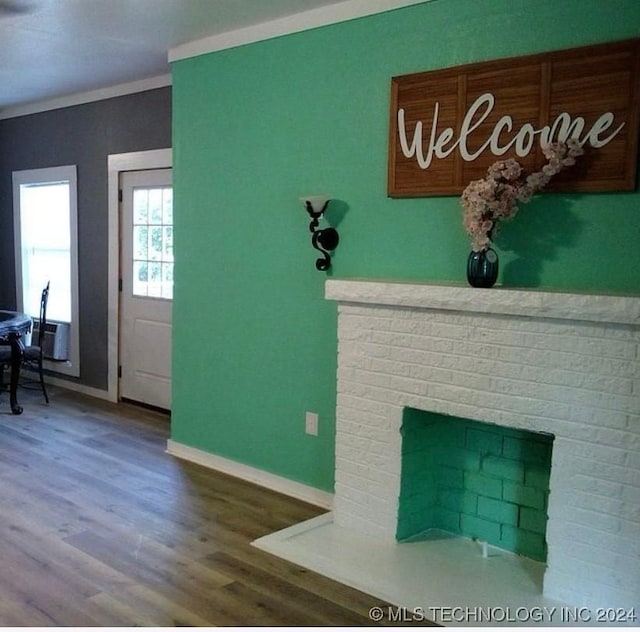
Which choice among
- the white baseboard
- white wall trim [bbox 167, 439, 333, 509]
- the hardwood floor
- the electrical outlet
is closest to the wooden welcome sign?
the electrical outlet

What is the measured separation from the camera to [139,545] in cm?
311

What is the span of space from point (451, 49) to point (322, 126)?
0.78m

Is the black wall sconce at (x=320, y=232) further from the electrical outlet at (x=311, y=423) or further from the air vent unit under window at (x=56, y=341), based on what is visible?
the air vent unit under window at (x=56, y=341)

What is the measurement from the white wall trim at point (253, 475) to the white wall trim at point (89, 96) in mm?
2582

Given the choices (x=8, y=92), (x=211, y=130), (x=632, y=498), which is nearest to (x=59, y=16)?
(x=211, y=130)

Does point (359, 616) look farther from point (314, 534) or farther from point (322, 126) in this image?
point (322, 126)

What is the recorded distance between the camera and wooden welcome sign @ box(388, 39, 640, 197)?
2.57 m

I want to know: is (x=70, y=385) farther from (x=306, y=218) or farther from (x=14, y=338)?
(x=306, y=218)

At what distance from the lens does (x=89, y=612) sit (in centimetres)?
253

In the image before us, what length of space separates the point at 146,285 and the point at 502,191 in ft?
11.3

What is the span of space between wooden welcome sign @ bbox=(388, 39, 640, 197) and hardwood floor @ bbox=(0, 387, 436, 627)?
1.73 metres

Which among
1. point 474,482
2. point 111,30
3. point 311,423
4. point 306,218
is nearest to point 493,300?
point 474,482

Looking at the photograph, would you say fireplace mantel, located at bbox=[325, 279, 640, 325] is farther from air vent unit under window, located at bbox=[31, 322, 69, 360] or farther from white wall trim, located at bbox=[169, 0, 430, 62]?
air vent unit under window, located at bbox=[31, 322, 69, 360]

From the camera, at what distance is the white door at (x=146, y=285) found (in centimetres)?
526
